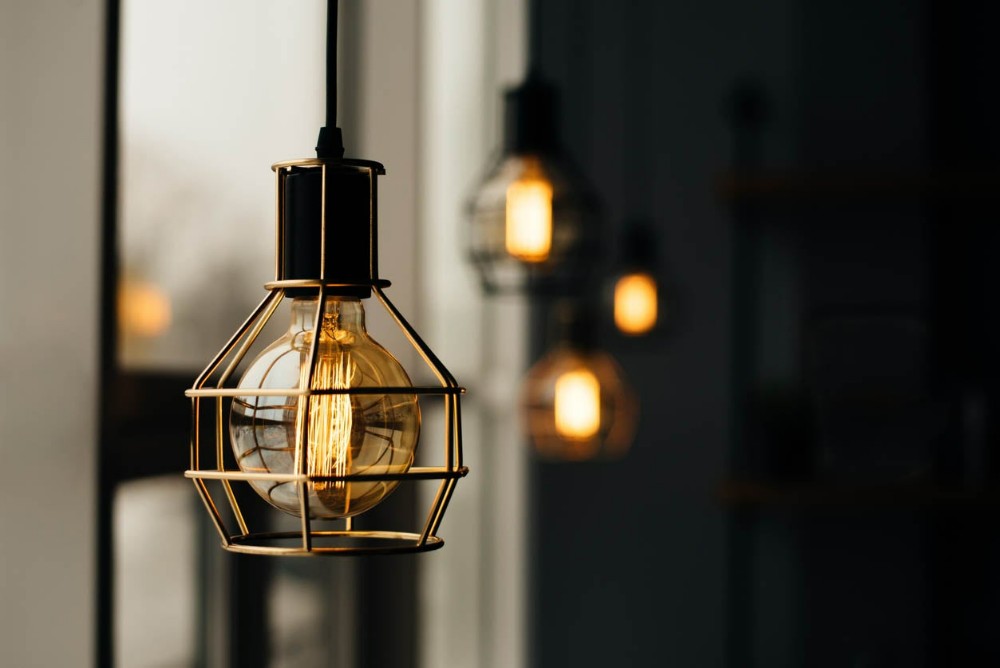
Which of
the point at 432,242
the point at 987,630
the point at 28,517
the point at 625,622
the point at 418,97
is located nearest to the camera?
the point at 28,517

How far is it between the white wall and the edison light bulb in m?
0.48

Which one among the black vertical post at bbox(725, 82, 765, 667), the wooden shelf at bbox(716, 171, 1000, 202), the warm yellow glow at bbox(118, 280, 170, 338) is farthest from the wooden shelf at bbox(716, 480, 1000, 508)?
the warm yellow glow at bbox(118, 280, 170, 338)

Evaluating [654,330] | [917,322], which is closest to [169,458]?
[654,330]

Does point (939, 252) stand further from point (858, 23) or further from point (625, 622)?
point (625, 622)

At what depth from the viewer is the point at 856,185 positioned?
2.62 meters

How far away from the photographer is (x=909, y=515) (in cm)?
273

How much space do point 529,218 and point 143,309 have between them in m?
0.47

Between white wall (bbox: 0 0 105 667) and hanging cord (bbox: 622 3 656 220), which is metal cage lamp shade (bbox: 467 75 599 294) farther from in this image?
hanging cord (bbox: 622 3 656 220)

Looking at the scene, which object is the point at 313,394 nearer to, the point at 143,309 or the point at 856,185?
the point at 143,309

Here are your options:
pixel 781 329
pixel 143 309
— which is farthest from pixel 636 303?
pixel 143 309

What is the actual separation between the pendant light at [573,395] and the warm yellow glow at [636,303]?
0.19m

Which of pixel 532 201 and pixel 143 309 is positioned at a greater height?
pixel 532 201

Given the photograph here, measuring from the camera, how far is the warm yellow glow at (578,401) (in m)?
2.09

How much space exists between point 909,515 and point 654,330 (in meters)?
0.71
